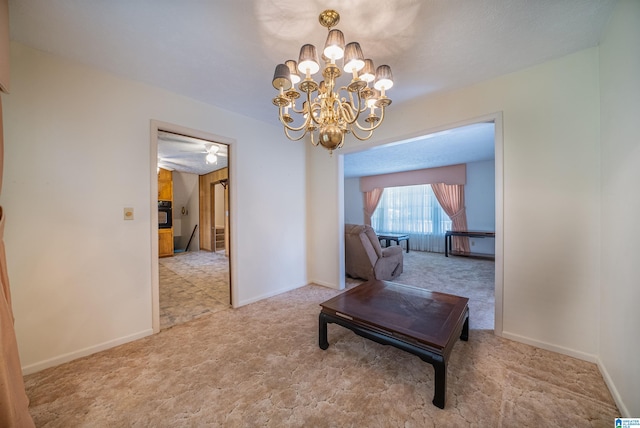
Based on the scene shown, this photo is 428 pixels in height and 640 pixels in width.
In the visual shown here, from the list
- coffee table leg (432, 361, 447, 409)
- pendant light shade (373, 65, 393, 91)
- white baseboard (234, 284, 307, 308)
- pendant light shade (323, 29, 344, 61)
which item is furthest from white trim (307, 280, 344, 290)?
pendant light shade (323, 29, 344, 61)

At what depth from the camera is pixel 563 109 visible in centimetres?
186

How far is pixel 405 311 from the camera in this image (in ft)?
5.99

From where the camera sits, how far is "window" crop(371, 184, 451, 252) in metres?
6.44


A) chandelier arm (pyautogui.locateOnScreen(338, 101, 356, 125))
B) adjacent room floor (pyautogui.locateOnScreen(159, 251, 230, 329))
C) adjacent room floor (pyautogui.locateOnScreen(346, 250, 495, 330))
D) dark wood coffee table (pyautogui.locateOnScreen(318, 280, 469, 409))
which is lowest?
adjacent room floor (pyautogui.locateOnScreen(159, 251, 230, 329))

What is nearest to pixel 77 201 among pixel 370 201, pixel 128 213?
pixel 128 213

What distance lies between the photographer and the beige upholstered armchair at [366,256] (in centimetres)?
360

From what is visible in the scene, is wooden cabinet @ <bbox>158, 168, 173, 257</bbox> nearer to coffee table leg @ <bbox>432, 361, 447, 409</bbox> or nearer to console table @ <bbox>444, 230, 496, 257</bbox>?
coffee table leg @ <bbox>432, 361, 447, 409</bbox>

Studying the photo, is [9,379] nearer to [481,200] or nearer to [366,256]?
[366,256]

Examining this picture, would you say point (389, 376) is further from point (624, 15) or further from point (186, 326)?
point (624, 15)

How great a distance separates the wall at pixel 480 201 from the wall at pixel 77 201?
6.24m

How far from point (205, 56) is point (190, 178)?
248 inches

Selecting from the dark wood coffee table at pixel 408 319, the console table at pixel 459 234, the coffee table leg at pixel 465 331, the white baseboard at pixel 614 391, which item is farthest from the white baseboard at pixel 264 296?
the console table at pixel 459 234

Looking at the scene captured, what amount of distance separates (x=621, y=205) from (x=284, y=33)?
98.7 inches

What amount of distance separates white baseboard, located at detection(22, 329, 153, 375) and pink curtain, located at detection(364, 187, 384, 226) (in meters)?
6.57
